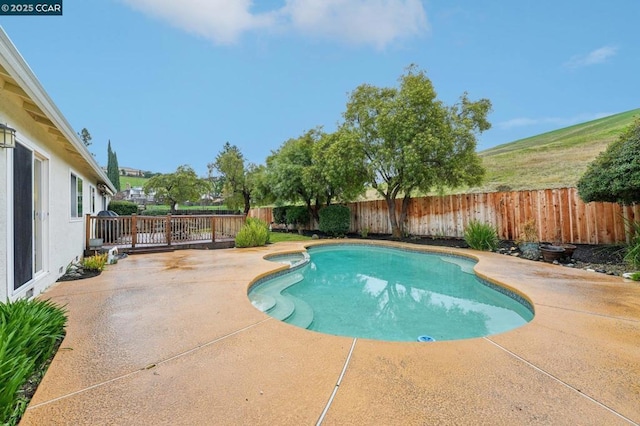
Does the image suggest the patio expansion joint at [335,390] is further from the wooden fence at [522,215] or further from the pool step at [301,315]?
the wooden fence at [522,215]

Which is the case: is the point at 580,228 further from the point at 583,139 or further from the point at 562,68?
the point at 583,139

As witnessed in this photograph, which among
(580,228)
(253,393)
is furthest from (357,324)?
(580,228)

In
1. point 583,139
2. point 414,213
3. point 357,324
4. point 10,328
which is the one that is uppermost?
point 583,139

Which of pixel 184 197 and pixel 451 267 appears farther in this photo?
pixel 184 197

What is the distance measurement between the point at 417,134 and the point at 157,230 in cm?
967

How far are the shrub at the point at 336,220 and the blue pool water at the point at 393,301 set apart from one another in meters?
6.53

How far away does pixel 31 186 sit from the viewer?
425cm

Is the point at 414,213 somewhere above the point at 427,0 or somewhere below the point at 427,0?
below

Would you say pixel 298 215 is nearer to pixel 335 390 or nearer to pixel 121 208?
pixel 121 208

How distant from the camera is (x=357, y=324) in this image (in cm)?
401

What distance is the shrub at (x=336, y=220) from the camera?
48.6 feet

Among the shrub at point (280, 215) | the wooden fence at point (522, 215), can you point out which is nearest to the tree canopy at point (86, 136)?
the shrub at point (280, 215)

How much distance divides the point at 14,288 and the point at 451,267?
8.38 metres

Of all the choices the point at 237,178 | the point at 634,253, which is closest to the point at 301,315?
the point at 634,253
